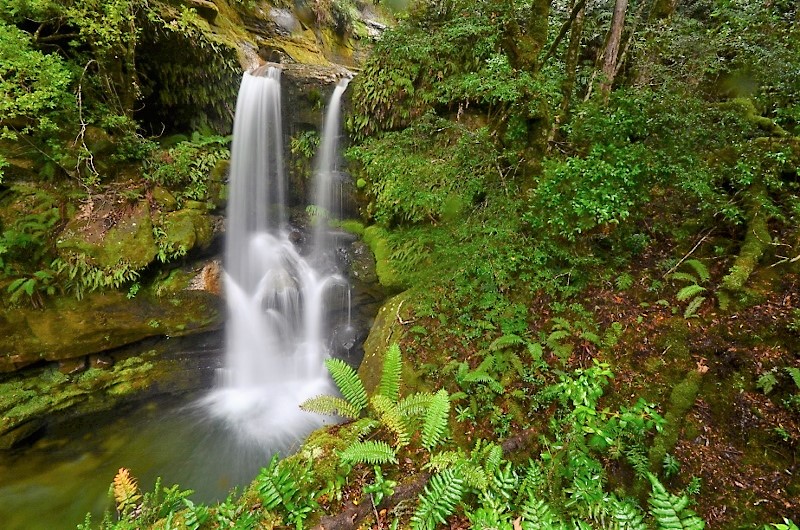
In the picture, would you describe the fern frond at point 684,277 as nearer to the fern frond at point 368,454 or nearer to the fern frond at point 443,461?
the fern frond at point 443,461

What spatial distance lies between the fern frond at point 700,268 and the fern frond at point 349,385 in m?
3.56

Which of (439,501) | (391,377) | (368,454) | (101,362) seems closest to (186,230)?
(101,362)

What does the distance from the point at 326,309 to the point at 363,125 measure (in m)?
3.88

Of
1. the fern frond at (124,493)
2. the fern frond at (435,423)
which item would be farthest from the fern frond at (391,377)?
the fern frond at (124,493)

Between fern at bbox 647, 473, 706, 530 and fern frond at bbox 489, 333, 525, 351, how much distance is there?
1.71 meters

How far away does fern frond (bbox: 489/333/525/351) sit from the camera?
12.0 ft

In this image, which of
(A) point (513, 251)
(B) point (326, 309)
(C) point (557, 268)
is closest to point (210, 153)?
(B) point (326, 309)

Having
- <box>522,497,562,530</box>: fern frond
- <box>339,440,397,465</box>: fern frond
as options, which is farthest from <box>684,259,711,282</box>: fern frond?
<box>339,440,397,465</box>: fern frond

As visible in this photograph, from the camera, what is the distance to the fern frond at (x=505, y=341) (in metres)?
3.65

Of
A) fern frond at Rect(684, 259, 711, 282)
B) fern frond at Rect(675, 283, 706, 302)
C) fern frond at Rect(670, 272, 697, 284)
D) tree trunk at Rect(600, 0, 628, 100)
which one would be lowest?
fern frond at Rect(675, 283, 706, 302)

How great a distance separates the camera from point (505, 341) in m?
3.67

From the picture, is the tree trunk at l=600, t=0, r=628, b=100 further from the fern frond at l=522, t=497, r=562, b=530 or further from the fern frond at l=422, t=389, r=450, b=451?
the fern frond at l=522, t=497, r=562, b=530

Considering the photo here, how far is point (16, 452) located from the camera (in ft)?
16.8

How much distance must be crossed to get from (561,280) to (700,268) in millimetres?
1294
